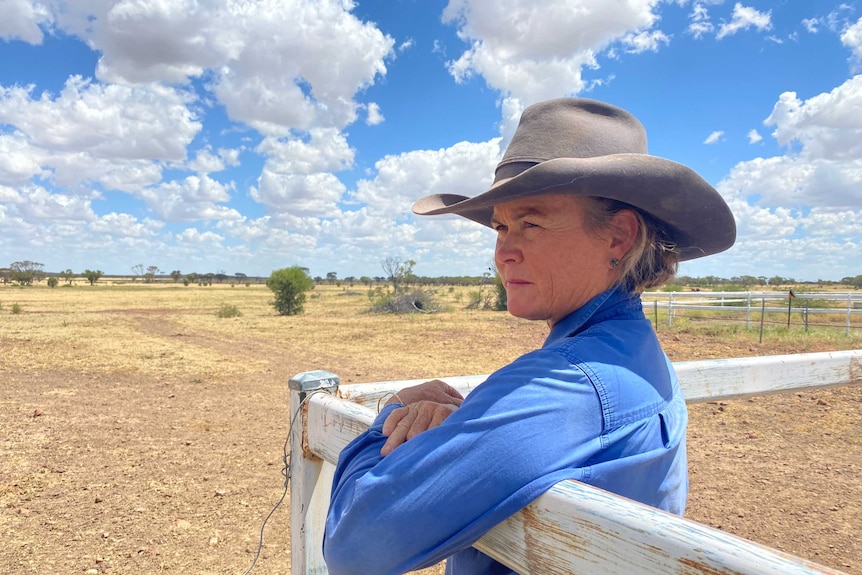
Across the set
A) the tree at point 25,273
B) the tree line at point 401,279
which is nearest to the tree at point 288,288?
the tree line at point 401,279

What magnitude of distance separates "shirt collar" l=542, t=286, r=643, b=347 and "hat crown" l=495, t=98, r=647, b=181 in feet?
0.97

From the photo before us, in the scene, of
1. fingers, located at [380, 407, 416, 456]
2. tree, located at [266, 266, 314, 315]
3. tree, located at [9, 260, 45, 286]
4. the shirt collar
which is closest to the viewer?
fingers, located at [380, 407, 416, 456]

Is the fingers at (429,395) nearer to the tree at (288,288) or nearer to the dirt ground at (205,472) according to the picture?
the dirt ground at (205,472)

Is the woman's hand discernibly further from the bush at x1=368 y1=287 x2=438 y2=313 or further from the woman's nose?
the bush at x1=368 y1=287 x2=438 y2=313

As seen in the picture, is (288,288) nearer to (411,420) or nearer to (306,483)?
(306,483)

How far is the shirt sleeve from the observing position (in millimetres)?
833

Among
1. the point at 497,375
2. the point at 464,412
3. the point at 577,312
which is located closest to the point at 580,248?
the point at 577,312

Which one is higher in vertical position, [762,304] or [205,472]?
[762,304]

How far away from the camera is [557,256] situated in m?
1.21

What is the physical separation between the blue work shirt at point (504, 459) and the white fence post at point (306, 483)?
0.67m

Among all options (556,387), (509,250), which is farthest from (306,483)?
(556,387)

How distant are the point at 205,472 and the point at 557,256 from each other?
4.55 meters

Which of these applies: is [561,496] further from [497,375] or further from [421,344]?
[421,344]

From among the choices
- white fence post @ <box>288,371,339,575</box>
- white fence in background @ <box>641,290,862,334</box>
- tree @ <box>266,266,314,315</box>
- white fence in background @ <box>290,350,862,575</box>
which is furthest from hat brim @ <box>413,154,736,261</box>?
tree @ <box>266,266,314,315</box>
